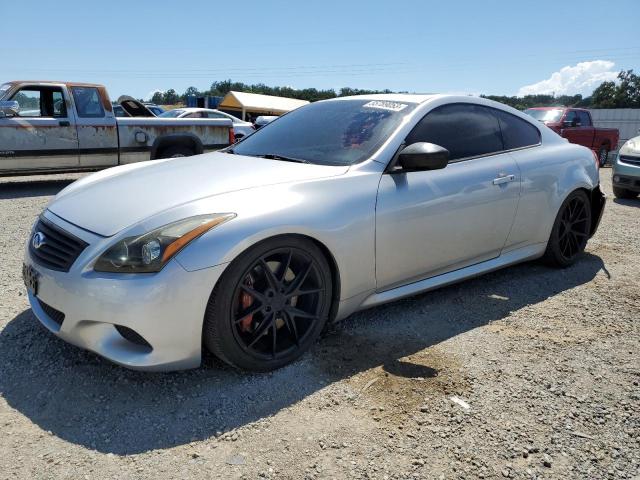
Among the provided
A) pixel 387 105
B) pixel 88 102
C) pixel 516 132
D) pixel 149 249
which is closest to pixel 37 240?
pixel 149 249

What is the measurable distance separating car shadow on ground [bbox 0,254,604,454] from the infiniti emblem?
23.5 inches

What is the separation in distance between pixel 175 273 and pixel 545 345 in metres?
2.29

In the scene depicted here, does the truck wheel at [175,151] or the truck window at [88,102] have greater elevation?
the truck window at [88,102]

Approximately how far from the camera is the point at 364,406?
2.50 meters

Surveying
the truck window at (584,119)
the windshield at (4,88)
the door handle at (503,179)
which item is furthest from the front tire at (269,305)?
the truck window at (584,119)

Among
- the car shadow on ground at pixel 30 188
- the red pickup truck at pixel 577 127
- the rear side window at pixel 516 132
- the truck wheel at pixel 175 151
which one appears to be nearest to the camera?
the rear side window at pixel 516 132

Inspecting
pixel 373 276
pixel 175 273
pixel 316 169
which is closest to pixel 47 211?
pixel 175 273

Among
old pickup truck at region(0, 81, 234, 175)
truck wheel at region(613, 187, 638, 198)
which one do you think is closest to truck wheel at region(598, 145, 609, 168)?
truck wheel at region(613, 187, 638, 198)

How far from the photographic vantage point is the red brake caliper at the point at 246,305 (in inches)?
103

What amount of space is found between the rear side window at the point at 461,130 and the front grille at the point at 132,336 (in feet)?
6.52

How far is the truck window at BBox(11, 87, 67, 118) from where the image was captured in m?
8.37

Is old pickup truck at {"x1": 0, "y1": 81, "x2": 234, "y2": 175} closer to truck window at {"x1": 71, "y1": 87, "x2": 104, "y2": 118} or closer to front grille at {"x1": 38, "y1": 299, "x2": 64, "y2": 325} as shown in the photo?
truck window at {"x1": 71, "y1": 87, "x2": 104, "y2": 118}

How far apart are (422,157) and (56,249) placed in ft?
6.75

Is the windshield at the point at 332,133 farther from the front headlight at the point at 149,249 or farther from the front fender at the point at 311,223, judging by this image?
the front headlight at the point at 149,249
